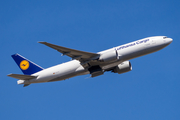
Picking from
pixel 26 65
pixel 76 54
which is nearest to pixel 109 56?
pixel 76 54

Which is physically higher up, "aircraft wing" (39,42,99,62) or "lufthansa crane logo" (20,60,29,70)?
"lufthansa crane logo" (20,60,29,70)

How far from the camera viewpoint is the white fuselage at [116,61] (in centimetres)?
3522

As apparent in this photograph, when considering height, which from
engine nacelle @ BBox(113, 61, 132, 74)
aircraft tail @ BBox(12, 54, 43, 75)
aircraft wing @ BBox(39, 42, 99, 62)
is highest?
aircraft tail @ BBox(12, 54, 43, 75)

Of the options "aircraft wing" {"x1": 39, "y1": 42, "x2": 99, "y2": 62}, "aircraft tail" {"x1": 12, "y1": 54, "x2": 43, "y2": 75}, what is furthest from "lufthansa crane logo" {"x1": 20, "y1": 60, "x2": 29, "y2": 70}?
"aircraft wing" {"x1": 39, "y1": 42, "x2": 99, "y2": 62}

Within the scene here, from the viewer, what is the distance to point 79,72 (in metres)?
36.8

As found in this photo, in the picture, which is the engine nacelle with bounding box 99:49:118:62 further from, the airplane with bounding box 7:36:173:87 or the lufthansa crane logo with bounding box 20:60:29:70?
the lufthansa crane logo with bounding box 20:60:29:70

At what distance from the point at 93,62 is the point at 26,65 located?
456 inches

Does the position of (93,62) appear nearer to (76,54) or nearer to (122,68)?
(76,54)

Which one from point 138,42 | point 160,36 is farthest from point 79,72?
point 160,36

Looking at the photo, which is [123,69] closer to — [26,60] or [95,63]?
[95,63]

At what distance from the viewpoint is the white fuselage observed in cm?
3522

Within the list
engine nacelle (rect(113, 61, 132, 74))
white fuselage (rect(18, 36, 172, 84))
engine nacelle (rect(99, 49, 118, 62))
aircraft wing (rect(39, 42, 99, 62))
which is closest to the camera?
aircraft wing (rect(39, 42, 99, 62))

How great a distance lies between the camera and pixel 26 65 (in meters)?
40.2

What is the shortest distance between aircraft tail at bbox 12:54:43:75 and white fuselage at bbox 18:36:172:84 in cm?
124
